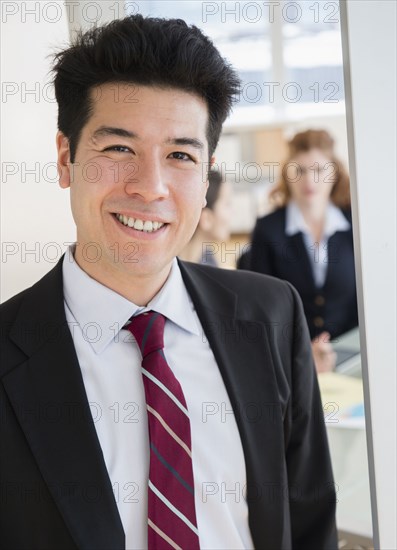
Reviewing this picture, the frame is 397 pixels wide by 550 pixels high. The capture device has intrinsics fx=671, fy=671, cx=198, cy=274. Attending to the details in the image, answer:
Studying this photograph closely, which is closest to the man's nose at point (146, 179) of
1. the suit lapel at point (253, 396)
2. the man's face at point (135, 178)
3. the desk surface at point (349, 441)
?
the man's face at point (135, 178)

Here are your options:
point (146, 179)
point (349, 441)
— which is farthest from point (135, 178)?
point (349, 441)

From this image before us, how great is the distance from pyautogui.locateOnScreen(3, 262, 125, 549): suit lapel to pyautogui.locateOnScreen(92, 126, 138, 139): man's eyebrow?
0.93 feet

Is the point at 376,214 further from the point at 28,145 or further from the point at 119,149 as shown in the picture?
the point at 28,145

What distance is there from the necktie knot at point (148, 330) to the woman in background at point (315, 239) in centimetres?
28

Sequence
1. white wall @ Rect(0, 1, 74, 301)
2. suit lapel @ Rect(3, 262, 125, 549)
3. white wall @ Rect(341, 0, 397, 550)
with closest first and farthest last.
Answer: suit lapel @ Rect(3, 262, 125, 549)
white wall @ Rect(0, 1, 74, 301)
white wall @ Rect(341, 0, 397, 550)

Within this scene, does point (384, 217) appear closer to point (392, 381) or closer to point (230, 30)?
point (392, 381)

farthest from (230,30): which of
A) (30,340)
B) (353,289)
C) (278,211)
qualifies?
(30,340)

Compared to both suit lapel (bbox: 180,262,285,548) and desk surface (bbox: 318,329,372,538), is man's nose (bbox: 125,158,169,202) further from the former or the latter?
desk surface (bbox: 318,329,372,538)

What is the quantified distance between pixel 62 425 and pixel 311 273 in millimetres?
589

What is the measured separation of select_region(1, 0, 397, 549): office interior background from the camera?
1.11m

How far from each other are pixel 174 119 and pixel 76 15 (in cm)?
25

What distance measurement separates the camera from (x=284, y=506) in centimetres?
120

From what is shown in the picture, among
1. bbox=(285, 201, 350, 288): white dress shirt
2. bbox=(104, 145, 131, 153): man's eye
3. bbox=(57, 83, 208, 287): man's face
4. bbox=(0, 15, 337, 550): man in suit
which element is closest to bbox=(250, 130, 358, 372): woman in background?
bbox=(285, 201, 350, 288): white dress shirt

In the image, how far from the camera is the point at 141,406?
1093 millimetres
